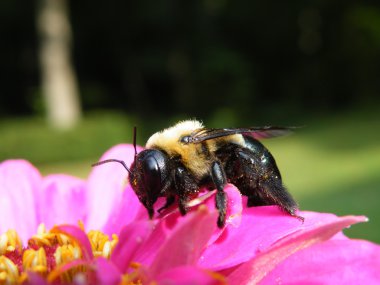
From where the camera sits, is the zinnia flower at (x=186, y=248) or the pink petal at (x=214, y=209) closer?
the zinnia flower at (x=186, y=248)

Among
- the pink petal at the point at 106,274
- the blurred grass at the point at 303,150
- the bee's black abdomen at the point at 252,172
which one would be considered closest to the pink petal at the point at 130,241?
the pink petal at the point at 106,274

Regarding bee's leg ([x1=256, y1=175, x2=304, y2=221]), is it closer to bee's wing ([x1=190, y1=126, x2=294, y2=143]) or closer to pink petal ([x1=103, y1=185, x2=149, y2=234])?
bee's wing ([x1=190, y1=126, x2=294, y2=143])

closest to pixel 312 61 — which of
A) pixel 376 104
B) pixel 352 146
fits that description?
pixel 376 104

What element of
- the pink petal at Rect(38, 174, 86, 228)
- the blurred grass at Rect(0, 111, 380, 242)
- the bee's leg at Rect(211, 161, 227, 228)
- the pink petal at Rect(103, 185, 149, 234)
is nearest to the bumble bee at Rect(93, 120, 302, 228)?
the bee's leg at Rect(211, 161, 227, 228)

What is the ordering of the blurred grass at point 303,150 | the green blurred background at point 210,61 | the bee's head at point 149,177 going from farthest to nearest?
1. the green blurred background at point 210,61
2. the blurred grass at point 303,150
3. the bee's head at point 149,177

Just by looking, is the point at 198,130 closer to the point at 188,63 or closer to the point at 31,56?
the point at 188,63

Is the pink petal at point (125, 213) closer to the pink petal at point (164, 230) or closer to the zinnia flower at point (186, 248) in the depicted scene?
the zinnia flower at point (186, 248)
